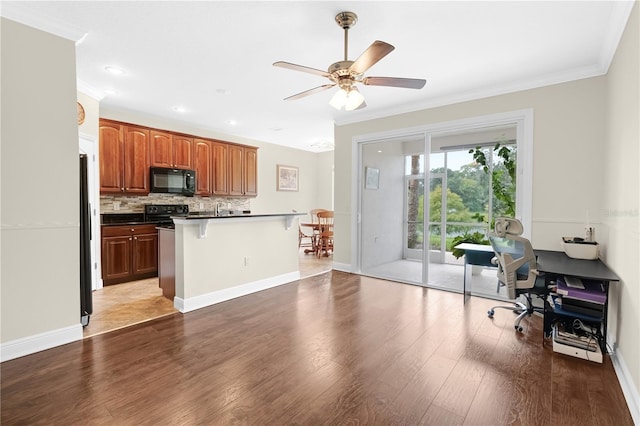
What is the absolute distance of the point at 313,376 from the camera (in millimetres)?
2129

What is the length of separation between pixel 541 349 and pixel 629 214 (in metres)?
1.27

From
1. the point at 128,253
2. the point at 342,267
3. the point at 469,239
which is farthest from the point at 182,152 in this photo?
the point at 469,239

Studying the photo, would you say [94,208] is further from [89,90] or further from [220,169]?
[220,169]

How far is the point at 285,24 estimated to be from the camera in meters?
2.53

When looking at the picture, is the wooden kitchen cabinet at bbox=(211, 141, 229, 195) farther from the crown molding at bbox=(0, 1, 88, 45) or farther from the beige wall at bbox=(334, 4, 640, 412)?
the beige wall at bbox=(334, 4, 640, 412)

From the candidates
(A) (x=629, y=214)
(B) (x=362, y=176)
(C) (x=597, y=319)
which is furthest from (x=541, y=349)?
(B) (x=362, y=176)

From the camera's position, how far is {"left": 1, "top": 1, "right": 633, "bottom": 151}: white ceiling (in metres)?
2.32

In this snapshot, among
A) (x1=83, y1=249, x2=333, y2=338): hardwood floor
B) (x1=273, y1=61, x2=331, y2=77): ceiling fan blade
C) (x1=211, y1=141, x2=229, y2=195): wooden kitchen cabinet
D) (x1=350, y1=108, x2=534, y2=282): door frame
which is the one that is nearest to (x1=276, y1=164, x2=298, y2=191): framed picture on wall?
(x1=211, y1=141, x2=229, y2=195): wooden kitchen cabinet

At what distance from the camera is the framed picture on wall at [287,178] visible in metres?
7.77

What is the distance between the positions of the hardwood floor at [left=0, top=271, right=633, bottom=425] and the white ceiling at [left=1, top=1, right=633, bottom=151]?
2.70 m

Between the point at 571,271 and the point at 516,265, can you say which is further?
the point at 516,265

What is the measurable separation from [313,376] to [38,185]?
8.78ft

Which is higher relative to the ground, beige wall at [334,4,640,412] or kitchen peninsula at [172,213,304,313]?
beige wall at [334,4,640,412]

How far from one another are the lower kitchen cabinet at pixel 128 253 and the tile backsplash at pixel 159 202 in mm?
539
